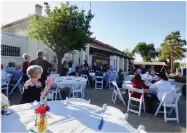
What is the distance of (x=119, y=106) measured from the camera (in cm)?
637

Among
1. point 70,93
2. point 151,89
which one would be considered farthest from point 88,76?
point 151,89

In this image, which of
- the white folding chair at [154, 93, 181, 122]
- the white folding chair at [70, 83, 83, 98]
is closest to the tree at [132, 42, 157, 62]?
the white folding chair at [70, 83, 83, 98]

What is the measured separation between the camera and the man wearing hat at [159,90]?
525 centimetres

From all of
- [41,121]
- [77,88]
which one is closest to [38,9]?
[77,88]

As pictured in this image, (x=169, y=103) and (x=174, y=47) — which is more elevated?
(x=174, y=47)

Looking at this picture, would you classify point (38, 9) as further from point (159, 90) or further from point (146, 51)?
point (146, 51)

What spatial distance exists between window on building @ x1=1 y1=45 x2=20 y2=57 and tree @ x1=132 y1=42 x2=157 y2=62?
39921 millimetres

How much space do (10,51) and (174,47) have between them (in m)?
32.5

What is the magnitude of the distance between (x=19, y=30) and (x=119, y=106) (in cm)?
1465

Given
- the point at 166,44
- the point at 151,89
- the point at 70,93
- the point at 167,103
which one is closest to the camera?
the point at 167,103

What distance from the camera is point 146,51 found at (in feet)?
164

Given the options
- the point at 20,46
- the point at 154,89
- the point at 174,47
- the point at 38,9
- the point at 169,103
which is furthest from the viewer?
the point at 174,47

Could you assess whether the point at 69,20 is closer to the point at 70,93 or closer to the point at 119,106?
the point at 70,93

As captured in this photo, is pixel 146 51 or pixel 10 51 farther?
pixel 146 51
